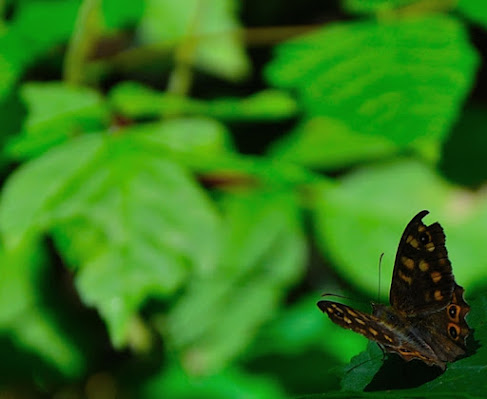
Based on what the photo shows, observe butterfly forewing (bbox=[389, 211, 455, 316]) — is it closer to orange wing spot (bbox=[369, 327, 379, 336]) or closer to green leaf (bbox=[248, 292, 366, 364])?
orange wing spot (bbox=[369, 327, 379, 336])

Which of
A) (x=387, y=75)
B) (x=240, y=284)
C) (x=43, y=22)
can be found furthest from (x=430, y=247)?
(x=43, y=22)

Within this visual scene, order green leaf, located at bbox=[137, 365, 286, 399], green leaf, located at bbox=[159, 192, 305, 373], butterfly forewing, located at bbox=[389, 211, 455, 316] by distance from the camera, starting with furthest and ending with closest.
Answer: green leaf, located at bbox=[137, 365, 286, 399] < green leaf, located at bbox=[159, 192, 305, 373] < butterfly forewing, located at bbox=[389, 211, 455, 316]

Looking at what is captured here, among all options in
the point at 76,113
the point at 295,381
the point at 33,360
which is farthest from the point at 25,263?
the point at 295,381

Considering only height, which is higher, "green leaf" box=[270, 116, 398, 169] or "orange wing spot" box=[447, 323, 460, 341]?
"orange wing spot" box=[447, 323, 460, 341]

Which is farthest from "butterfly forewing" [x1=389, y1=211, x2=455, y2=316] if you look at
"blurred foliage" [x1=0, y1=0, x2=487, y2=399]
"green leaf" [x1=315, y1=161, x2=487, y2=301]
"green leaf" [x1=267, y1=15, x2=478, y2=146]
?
"green leaf" [x1=315, y1=161, x2=487, y2=301]

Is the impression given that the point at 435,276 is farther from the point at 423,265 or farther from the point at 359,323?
the point at 359,323

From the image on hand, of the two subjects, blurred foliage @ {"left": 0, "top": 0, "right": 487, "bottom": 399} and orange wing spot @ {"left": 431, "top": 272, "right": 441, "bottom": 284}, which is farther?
blurred foliage @ {"left": 0, "top": 0, "right": 487, "bottom": 399}

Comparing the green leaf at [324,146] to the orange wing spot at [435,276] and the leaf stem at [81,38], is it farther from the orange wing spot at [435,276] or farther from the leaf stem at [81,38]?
the orange wing spot at [435,276]
